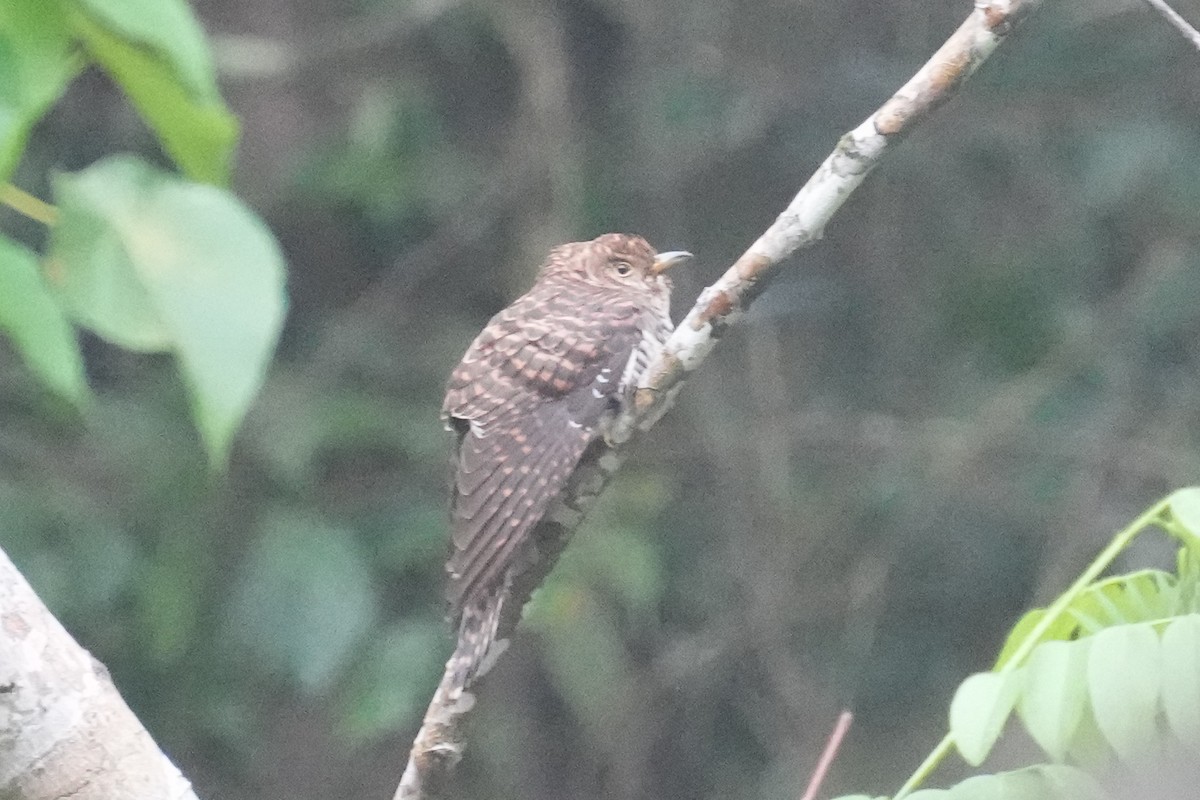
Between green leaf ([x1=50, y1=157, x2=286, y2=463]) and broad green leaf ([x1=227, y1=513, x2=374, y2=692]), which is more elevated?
green leaf ([x1=50, y1=157, x2=286, y2=463])

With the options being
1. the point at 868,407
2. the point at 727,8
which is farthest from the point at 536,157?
the point at 868,407

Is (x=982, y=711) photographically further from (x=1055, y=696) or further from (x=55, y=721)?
(x=55, y=721)

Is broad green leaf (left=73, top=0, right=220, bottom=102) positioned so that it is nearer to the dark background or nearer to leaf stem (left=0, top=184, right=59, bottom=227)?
leaf stem (left=0, top=184, right=59, bottom=227)

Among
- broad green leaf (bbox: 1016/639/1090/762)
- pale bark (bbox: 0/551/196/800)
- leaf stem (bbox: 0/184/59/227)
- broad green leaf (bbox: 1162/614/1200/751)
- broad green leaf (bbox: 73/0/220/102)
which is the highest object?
broad green leaf (bbox: 73/0/220/102)

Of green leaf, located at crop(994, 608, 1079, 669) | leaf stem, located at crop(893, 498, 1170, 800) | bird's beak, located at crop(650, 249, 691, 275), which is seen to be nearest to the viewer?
leaf stem, located at crop(893, 498, 1170, 800)

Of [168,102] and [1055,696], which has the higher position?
[168,102]

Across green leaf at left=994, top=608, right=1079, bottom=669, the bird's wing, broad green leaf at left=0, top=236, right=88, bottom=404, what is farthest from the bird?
broad green leaf at left=0, top=236, right=88, bottom=404

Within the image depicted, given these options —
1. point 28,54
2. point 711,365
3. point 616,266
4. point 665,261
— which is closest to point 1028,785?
point 28,54
